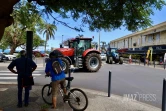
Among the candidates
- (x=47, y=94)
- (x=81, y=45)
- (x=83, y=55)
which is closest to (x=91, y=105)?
(x=47, y=94)

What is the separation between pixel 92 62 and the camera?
21047 millimetres

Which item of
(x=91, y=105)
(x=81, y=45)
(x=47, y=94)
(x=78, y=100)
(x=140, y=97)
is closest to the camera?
(x=78, y=100)

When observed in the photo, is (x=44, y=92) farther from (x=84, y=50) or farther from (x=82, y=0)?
(x=84, y=50)

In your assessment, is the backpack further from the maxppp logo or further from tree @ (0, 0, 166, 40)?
the maxppp logo

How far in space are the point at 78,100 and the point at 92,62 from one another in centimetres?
1400

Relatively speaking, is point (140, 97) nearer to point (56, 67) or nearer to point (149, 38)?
point (56, 67)

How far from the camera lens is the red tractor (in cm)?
2058

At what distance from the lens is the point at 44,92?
26.8 feet

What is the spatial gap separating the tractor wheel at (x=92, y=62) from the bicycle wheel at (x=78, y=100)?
1322cm

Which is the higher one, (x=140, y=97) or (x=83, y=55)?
(x=83, y=55)

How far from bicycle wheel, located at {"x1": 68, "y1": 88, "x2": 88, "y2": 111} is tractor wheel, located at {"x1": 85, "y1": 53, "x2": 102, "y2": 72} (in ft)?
43.4

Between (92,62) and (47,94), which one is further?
(92,62)

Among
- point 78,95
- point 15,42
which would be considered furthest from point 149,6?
point 15,42

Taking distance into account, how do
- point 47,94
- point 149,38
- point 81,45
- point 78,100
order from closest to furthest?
point 78,100, point 47,94, point 81,45, point 149,38
